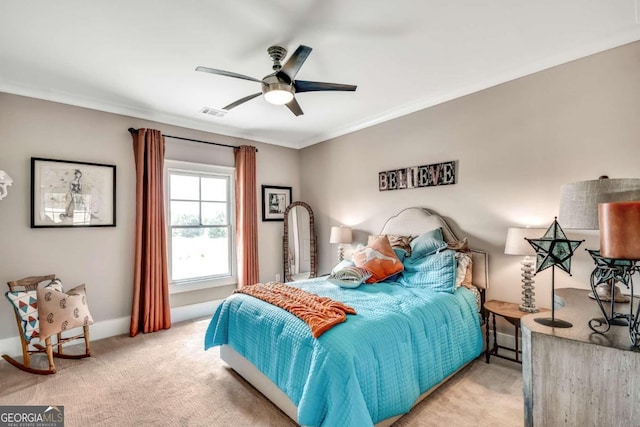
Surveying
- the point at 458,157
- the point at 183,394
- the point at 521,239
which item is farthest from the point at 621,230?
the point at 183,394

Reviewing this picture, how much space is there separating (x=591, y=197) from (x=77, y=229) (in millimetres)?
4581

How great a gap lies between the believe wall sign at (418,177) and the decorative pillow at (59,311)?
358 cm

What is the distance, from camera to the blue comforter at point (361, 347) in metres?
1.67

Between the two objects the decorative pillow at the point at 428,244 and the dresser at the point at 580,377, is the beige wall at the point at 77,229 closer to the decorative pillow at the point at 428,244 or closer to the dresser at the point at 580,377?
the decorative pillow at the point at 428,244

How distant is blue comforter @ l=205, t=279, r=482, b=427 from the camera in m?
1.67

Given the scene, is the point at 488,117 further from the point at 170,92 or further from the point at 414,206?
the point at 170,92

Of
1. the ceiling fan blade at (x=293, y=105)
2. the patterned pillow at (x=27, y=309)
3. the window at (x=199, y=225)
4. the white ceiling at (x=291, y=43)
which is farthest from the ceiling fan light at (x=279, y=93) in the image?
the patterned pillow at (x=27, y=309)

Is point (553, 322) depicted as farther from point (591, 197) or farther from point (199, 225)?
point (199, 225)

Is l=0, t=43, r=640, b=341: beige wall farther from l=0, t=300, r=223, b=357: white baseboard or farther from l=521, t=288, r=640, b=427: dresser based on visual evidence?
l=521, t=288, r=640, b=427: dresser

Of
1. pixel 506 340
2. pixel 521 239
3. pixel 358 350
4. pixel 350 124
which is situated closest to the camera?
pixel 358 350

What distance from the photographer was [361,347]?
1.76 metres

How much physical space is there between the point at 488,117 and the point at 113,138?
13.8 feet

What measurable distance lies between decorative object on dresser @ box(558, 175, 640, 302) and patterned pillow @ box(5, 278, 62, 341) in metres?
4.30

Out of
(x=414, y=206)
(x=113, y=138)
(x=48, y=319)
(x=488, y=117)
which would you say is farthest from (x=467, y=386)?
(x=113, y=138)
